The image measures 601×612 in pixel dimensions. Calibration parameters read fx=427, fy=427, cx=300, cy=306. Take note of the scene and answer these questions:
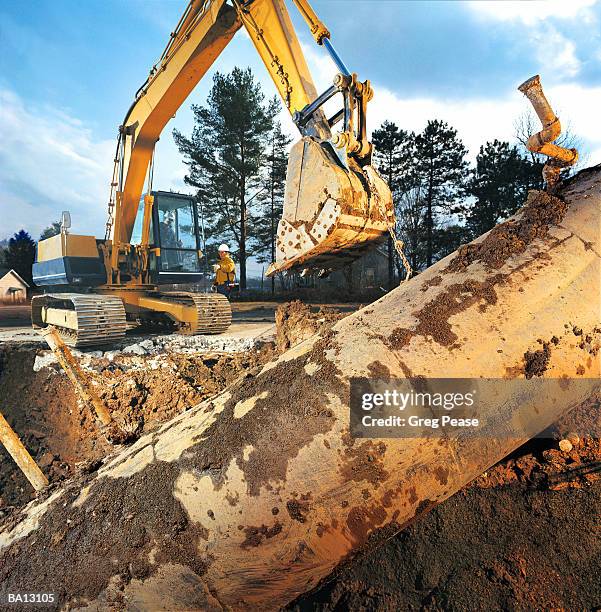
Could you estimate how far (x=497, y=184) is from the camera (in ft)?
60.7

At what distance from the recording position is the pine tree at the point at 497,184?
17.5m

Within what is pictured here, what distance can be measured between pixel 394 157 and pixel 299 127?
1886 cm

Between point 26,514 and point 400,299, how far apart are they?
182 centimetres

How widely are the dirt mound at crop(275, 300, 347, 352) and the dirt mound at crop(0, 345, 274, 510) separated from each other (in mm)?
490

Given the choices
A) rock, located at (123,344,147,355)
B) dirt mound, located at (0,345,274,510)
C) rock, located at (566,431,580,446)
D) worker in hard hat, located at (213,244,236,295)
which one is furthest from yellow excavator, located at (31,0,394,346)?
worker in hard hat, located at (213,244,236,295)

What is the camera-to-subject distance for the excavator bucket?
3815mm

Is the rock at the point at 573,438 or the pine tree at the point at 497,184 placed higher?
the pine tree at the point at 497,184

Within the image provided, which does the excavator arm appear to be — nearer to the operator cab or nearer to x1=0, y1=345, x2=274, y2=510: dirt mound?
the operator cab

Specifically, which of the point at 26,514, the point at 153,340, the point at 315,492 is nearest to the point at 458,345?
the point at 315,492

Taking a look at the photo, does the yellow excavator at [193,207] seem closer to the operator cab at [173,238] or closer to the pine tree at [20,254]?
the operator cab at [173,238]

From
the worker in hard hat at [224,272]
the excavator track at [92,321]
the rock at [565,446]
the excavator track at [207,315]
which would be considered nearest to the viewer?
the rock at [565,446]

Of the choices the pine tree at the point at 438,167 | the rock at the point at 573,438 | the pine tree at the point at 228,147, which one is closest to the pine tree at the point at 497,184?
the pine tree at the point at 438,167

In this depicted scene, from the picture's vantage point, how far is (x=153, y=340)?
6.40 metres

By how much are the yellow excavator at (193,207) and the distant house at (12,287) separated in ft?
37.5
